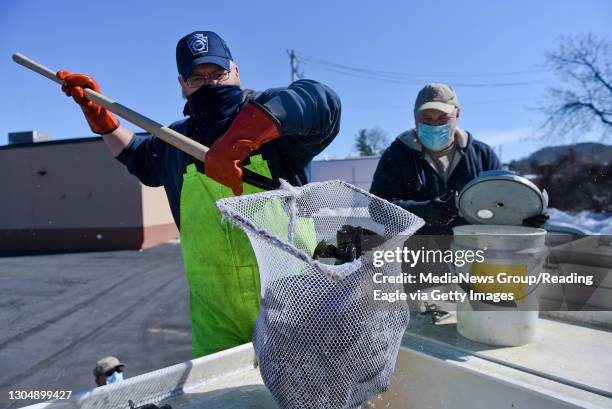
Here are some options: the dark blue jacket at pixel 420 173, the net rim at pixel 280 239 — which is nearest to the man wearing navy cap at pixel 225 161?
the net rim at pixel 280 239

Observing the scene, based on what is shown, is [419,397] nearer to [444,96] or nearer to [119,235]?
[444,96]

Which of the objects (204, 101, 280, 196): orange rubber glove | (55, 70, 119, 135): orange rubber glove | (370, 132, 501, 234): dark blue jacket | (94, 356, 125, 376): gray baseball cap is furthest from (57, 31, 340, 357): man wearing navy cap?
(370, 132, 501, 234): dark blue jacket

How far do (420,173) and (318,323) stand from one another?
6.05 feet

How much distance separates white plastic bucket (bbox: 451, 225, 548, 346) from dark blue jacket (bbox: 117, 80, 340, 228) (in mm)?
751

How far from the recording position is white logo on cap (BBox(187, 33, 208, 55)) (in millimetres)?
1904

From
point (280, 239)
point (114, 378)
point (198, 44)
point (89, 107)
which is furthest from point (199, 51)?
point (114, 378)

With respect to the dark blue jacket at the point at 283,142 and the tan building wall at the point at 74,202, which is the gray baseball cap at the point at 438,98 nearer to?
the dark blue jacket at the point at 283,142

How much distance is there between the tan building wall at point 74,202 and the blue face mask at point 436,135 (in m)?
15.2

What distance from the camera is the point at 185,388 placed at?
161 cm

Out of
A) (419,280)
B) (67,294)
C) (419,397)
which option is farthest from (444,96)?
(67,294)

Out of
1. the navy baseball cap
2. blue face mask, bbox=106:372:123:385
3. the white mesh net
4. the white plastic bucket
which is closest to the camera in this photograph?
the white mesh net

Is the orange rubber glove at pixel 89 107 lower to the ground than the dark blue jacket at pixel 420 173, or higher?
higher

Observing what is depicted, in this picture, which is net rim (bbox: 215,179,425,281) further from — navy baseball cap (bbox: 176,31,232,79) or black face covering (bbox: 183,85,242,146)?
navy baseball cap (bbox: 176,31,232,79)

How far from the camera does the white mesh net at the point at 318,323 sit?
110 centimetres
